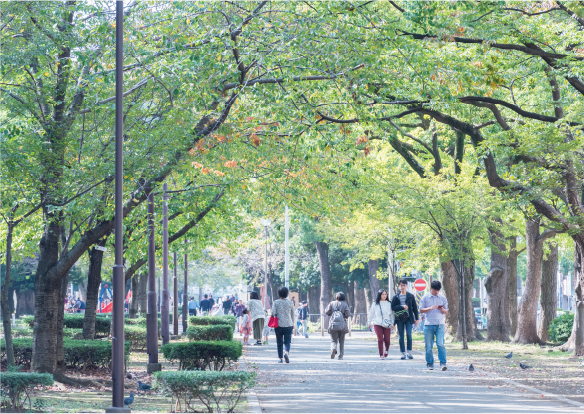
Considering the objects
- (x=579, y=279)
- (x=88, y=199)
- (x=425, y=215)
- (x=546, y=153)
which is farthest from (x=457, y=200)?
(x=88, y=199)

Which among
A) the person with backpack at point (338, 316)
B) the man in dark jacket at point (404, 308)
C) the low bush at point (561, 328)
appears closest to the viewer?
the person with backpack at point (338, 316)

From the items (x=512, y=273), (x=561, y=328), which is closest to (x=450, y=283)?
(x=512, y=273)

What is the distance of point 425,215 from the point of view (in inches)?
918

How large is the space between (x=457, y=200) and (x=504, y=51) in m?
7.42

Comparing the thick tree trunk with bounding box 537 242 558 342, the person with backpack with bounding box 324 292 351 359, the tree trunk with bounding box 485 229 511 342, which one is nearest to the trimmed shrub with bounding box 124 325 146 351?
the person with backpack with bounding box 324 292 351 359

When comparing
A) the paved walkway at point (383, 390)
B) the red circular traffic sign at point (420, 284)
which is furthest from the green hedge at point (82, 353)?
the red circular traffic sign at point (420, 284)

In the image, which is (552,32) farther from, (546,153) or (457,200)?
(457,200)

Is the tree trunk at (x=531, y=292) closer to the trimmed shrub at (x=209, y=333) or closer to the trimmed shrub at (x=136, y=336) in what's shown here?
the trimmed shrub at (x=209, y=333)

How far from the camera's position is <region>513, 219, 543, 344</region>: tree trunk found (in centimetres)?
2466

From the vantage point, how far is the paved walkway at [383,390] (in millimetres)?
10359

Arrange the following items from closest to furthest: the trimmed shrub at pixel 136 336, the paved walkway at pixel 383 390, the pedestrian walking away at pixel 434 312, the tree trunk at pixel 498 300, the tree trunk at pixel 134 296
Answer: the paved walkway at pixel 383 390 → the pedestrian walking away at pixel 434 312 → the trimmed shrub at pixel 136 336 → the tree trunk at pixel 498 300 → the tree trunk at pixel 134 296

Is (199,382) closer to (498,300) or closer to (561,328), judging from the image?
(561,328)

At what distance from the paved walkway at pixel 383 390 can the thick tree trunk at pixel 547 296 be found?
10266 millimetres

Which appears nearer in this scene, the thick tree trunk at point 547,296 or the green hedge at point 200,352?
the green hedge at point 200,352
